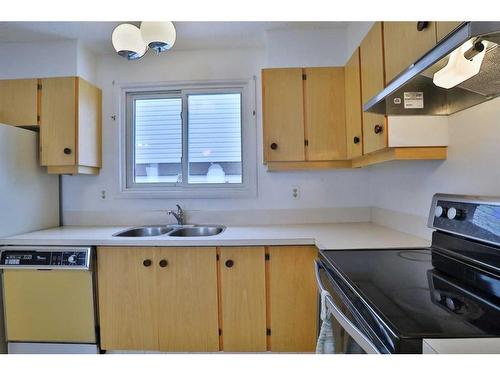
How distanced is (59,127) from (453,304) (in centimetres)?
255

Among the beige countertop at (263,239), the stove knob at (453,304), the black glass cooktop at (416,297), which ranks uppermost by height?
the beige countertop at (263,239)

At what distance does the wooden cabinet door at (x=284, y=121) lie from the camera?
6.43 ft

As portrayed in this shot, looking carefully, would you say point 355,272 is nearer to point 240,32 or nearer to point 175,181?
point 175,181

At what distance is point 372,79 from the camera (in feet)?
4.76

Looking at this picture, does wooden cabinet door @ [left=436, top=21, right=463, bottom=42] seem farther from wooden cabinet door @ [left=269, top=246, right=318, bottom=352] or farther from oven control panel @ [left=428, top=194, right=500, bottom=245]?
wooden cabinet door @ [left=269, top=246, right=318, bottom=352]

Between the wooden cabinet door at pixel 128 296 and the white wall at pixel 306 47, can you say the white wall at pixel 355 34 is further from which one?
the wooden cabinet door at pixel 128 296

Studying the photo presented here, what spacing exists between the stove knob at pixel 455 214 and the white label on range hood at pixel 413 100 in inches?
18.5

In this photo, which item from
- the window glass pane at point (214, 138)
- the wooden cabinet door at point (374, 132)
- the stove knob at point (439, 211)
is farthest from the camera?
the window glass pane at point (214, 138)

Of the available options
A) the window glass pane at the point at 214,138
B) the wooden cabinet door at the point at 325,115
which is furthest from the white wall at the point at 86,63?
the wooden cabinet door at the point at 325,115

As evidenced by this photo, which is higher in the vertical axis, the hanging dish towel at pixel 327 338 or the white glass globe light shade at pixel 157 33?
the white glass globe light shade at pixel 157 33

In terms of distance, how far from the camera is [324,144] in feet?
6.42

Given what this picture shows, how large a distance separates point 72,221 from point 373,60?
261 centimetres

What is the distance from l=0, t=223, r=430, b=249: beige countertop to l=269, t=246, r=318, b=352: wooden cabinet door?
9cm

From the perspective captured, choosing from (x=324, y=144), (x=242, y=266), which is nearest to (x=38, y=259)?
(x=242, y=266)
